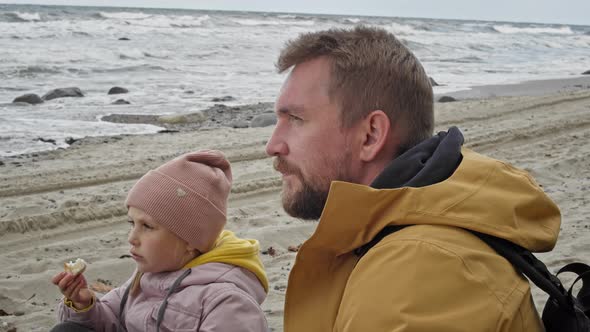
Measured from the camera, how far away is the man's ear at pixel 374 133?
2.00 m

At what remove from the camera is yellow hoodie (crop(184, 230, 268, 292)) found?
2.96 m

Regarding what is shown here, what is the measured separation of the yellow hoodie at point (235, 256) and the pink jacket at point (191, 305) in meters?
0.02

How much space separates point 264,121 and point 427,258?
9.42 meters

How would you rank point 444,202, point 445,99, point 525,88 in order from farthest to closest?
point 525,88 < point 445,99 < point 444,202

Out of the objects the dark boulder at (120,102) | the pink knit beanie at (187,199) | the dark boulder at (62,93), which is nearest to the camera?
the pink knit beanie at (187,199)

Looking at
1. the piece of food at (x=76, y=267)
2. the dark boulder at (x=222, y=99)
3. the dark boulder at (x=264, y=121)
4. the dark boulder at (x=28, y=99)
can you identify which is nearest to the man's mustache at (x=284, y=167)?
the piece of food at (x=76, y=267)

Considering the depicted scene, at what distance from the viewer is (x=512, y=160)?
Answer: 7359mm

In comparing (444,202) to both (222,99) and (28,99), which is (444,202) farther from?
(222,99)

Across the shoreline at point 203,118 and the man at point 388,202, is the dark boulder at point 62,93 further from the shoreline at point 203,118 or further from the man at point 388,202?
the man at point 388,202

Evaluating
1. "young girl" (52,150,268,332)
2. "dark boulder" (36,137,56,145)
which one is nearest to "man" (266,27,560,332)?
"young girl" (52,150,268,332)

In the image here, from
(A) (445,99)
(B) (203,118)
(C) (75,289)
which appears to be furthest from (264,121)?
(C) (75,289)

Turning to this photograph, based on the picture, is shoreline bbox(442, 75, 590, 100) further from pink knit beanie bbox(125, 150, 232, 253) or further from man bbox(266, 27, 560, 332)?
man bbox(266, 27, 560, 332)

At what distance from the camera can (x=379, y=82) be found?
2.03 m

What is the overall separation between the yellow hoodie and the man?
35.8 inches
